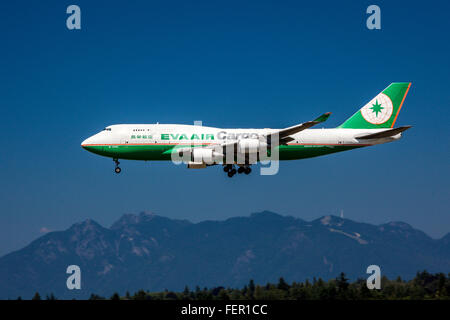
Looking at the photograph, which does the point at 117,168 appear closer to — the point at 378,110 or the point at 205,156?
the point at 205,156

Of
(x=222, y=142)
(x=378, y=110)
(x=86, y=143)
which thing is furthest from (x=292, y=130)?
(x=86, y=143)

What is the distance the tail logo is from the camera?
237ft

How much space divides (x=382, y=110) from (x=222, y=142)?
2077 centimetres

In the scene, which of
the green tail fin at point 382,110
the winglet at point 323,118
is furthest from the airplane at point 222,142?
the winglet at point 323,118

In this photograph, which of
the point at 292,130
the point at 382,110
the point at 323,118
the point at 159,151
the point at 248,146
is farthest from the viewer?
the point at 382,110

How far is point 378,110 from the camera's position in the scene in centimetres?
7250

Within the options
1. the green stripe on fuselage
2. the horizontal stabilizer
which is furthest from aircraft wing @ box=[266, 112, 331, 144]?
the horizontal stabilizer

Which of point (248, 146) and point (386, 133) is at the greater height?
point (386, 133)

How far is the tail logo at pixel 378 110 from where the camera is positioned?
237 feet

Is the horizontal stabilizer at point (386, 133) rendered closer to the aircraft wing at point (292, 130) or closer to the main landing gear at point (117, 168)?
the aircraft wing at point (292, 130)

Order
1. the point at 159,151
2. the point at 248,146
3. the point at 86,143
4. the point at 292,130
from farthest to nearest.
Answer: the point at 86,143
the point at 159,151
the point at 248,146
the point at 292,130
